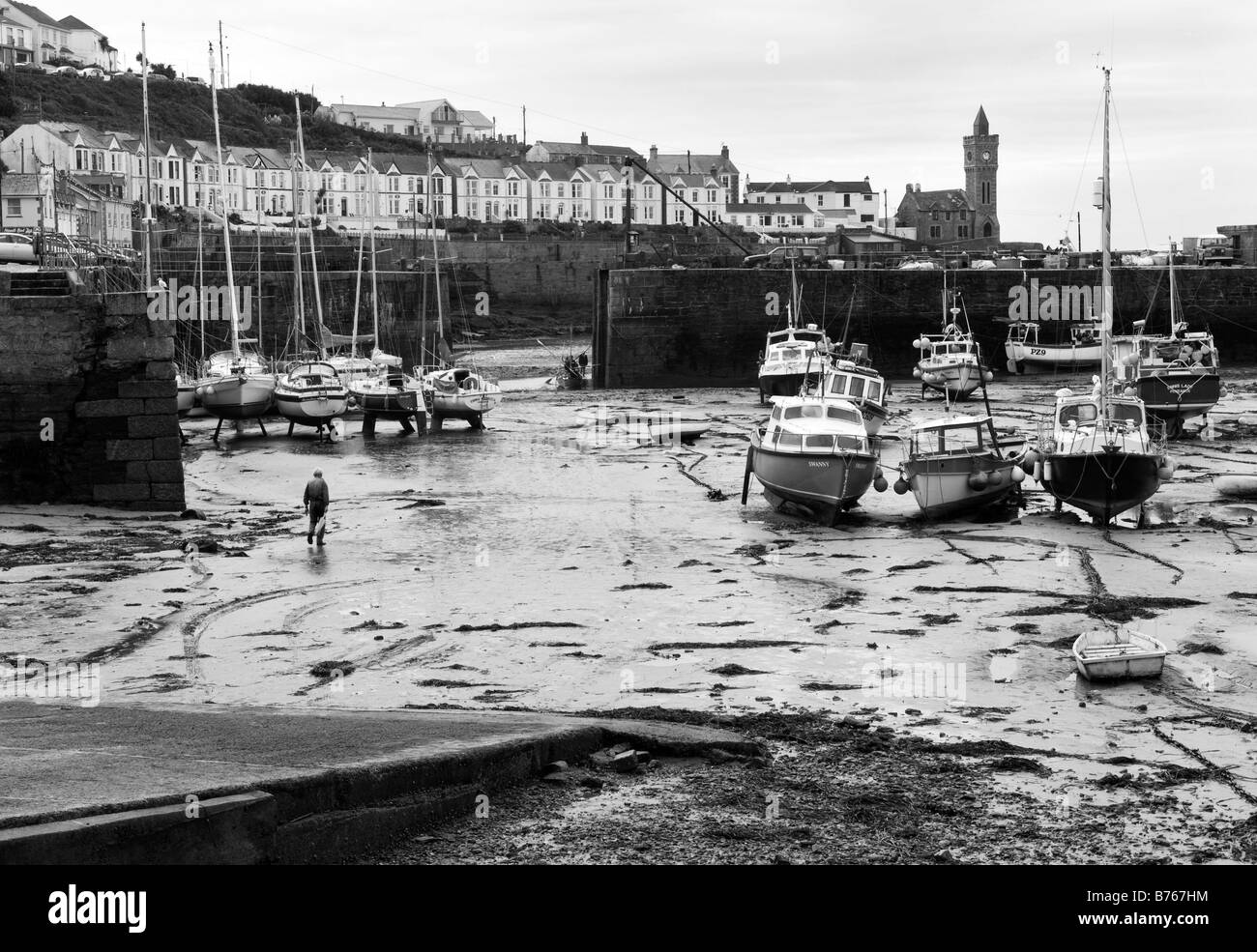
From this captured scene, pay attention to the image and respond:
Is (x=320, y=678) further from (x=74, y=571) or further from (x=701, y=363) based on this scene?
(x=701, y=363)

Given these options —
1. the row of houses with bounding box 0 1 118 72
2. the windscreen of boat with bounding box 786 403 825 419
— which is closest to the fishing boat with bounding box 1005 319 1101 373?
the windscreen of boat with bounding box 786 403 825 419

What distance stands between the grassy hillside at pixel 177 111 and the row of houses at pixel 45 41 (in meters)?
13.5

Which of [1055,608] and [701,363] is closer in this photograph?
[1055,608]

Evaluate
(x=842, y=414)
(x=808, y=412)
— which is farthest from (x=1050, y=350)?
(x=808, y=412)

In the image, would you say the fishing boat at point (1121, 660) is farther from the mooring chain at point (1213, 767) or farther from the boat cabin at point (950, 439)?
the boat cabin at point (950, 439)

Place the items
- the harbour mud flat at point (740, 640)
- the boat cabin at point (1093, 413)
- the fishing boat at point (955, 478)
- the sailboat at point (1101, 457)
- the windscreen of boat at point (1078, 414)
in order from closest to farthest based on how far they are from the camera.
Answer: the harbour mud flat at point (740, 640) → the sailboat at point (1101, 457) → the fishing boat at point (955, 478) → the boat cabin at point (1093, 413) → the windscreen of boat at point (1078, 414)

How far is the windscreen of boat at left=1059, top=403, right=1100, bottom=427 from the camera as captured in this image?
76.7 ft

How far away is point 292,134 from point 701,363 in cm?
8474

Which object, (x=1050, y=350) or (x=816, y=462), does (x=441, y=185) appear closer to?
(x=1050, y=350)

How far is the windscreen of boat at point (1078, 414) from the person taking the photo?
76.7ft

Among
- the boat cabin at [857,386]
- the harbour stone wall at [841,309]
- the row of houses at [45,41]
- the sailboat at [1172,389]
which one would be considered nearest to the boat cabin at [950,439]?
the boat cabin at [857,386]

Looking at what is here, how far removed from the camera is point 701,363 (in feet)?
174

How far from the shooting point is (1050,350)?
172 feet

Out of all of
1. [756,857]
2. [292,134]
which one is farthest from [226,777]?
[292,134]
